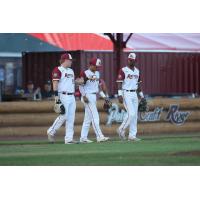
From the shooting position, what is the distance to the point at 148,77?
30.6 m

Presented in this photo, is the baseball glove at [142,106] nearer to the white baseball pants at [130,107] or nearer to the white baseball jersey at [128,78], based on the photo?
the white baseball pants at [130,107]

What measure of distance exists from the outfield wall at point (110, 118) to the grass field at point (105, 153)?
1727 mm

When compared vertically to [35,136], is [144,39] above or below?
above

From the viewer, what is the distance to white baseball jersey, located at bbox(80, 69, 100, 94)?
18.2 m

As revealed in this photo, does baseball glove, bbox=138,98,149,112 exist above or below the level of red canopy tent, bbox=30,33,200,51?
below

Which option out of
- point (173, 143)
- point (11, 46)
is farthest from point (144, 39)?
point (173, 143)

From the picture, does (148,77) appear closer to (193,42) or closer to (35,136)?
(193,42)

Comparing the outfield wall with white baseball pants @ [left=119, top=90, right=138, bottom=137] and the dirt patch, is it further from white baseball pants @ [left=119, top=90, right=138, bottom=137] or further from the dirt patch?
the dirt patch

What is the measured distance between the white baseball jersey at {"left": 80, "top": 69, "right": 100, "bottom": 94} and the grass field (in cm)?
116

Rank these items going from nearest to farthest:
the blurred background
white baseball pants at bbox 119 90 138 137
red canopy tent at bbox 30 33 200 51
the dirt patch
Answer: the dirt patch
white baseball pants at bbox 119 90 138 137
the blurred background
red canopy tent at bbox 30 33 200 51

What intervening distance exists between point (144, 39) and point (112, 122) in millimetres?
11282

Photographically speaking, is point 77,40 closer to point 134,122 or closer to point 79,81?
point 134,122

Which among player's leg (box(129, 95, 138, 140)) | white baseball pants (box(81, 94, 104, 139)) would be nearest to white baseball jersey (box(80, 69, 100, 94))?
white baseball pants (box(81, 94, 104, 139))

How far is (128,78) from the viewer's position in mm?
18734
